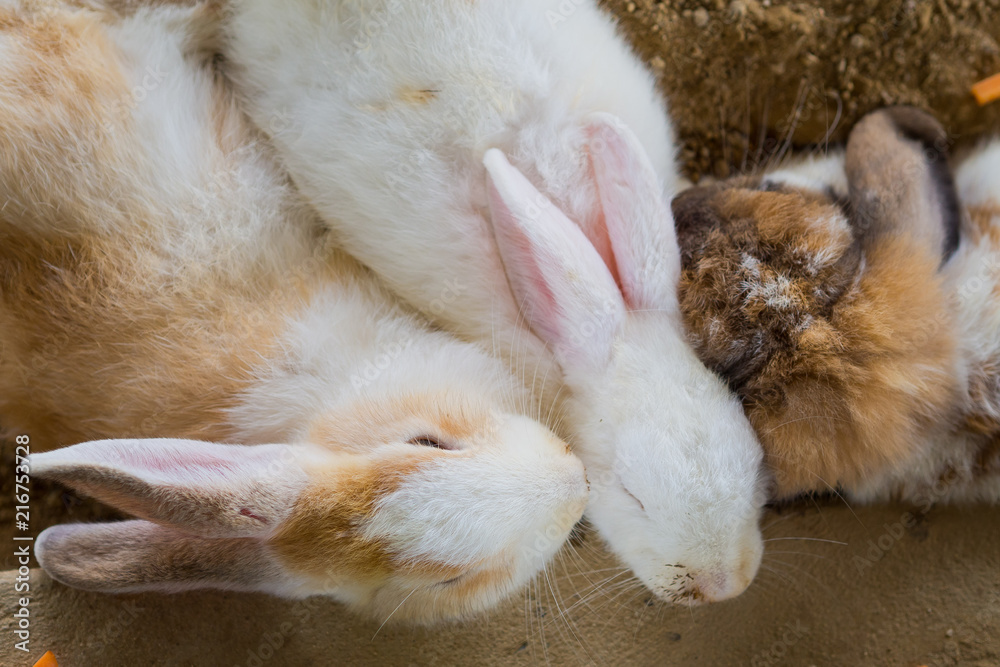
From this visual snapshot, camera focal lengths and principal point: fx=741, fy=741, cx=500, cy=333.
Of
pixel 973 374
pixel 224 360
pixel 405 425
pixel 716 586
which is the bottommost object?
pixel 716 586

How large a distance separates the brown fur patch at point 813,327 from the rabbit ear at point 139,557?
125 centimetres

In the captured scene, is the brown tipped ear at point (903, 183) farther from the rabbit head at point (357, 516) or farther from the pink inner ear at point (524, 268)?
the rabbit head at point (357, 516)

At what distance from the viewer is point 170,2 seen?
212 centimetres

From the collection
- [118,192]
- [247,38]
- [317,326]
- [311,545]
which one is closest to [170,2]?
[247,38]

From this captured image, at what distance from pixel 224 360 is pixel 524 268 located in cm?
82

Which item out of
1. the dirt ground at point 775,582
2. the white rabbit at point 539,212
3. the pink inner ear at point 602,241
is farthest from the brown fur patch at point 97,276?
the pink inner ear at point 602,241

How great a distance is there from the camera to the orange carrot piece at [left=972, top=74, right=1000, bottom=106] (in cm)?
244

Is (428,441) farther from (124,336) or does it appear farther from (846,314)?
(846,314)

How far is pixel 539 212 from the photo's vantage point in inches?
71.0

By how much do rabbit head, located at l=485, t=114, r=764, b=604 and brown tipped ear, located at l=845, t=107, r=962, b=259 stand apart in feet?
1.86

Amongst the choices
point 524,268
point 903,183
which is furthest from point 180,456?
point 903,183

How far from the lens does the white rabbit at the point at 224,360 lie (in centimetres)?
167

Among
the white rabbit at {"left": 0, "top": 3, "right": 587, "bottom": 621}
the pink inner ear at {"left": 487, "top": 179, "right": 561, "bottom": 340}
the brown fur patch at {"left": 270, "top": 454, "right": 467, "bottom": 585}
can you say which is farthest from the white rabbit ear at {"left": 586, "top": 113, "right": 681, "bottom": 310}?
the brown fur patch at {"left": 270, "top": 454, "right": 467, "bottom": 585}

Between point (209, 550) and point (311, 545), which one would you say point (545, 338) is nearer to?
point (311, 545)
